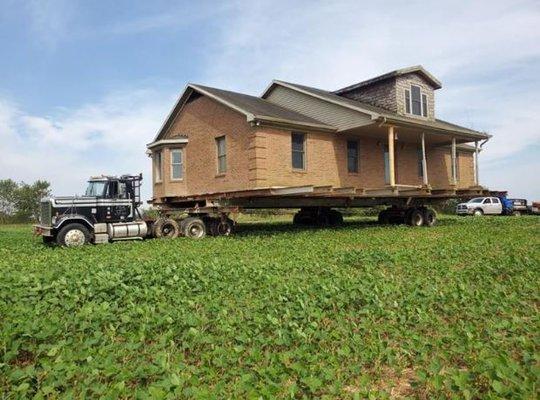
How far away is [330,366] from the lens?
471cm

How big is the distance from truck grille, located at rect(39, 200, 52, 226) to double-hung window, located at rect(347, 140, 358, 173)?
547 inches

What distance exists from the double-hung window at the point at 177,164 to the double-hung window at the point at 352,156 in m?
8.68

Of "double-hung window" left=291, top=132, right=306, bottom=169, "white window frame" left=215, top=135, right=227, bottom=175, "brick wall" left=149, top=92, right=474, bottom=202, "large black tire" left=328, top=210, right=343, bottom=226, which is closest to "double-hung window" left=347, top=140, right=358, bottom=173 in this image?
"brick wall" left=149, top=92, right=474, bottom=202

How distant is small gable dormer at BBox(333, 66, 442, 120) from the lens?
2536cm

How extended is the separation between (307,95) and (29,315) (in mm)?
19895

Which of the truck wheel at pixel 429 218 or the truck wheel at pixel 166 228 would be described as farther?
the truck wheel at pixel 429 218

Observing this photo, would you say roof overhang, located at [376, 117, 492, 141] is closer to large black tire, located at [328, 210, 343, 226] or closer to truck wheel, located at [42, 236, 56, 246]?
large black tire, located at [328, 210, 343, 226]

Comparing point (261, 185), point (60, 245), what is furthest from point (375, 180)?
point (60, 245)

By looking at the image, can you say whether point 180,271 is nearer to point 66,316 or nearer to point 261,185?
point 66,316

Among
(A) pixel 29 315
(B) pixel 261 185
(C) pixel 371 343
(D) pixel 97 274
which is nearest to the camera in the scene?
(C) pixel 371 343

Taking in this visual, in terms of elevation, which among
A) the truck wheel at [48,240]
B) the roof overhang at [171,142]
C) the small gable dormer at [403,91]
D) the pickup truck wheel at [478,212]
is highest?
the small gable dormer at [403,91]

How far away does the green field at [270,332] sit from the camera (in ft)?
13.9

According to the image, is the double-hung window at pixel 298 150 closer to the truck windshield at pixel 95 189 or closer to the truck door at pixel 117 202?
the truck door at pixel 117 202

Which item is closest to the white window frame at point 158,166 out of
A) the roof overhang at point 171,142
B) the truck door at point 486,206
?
the roof overhang at point 171,142
